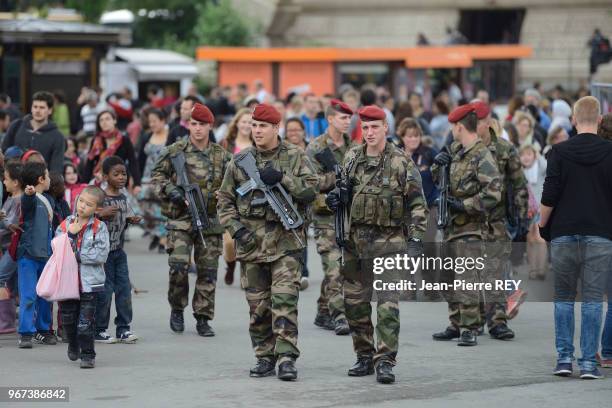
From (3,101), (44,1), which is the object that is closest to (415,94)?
(3,101)

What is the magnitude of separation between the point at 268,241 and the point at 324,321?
2598mm

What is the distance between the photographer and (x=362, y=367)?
34.5 feet

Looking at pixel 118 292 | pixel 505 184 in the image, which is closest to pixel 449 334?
pixel 505 184

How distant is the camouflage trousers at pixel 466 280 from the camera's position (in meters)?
11.9

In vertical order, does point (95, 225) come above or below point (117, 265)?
above

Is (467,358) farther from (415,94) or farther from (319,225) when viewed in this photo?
(415,94)

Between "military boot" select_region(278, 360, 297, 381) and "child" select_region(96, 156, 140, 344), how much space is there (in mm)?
2103

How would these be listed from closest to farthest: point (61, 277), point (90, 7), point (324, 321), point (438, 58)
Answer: point (61, 277), point (324, 321), point (438, 58), point (90, 7)

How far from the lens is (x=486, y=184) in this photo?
11.8 m

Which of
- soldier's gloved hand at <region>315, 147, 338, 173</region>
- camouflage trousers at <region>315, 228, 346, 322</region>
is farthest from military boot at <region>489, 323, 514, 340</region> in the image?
soldier's gloved hand at <region>315, 147, 338, 173</region>

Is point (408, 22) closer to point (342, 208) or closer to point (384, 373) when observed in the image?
point (342, 208)

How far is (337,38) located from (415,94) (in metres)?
25.3

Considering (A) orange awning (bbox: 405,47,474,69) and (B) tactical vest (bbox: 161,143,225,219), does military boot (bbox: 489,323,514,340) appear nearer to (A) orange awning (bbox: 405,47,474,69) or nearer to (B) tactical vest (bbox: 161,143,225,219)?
(B) tactical vest (bbox: 161,143,225,219)

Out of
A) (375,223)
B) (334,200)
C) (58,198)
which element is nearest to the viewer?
(375,223)
